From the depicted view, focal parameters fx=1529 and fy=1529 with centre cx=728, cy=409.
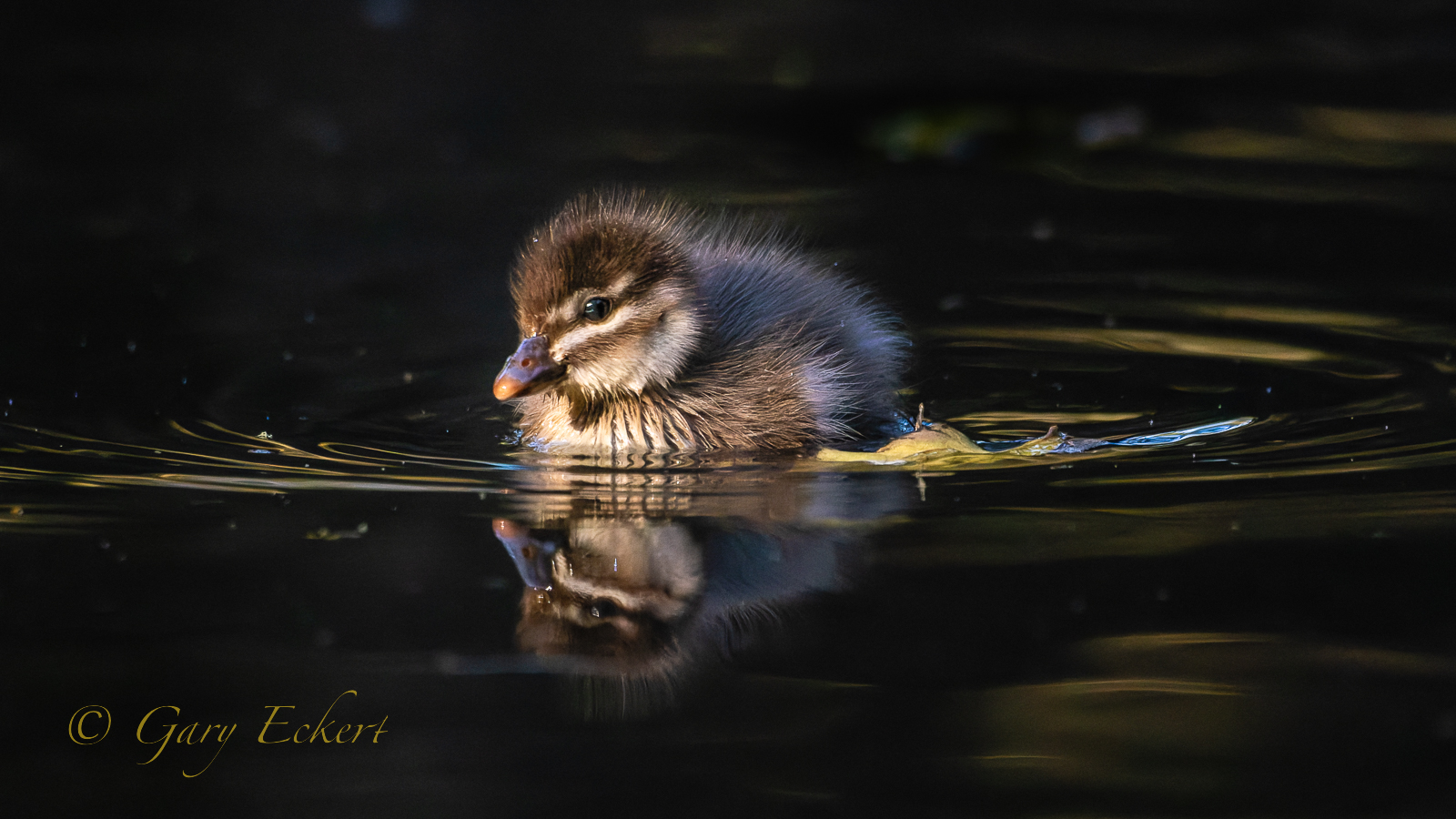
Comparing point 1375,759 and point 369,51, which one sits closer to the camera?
point 1375,759

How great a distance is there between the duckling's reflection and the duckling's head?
19.6 inches

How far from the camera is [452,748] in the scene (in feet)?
10.3

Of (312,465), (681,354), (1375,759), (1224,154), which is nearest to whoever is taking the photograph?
(1375,759)

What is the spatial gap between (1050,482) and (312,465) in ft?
7.90

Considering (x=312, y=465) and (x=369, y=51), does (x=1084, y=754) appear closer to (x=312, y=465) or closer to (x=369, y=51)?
(x=312, y=465)

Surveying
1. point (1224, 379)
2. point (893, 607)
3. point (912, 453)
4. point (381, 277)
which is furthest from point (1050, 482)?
point (381, 277)

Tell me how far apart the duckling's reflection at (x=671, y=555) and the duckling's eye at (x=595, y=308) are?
0.62m

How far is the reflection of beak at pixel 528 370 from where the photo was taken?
17.3 feet

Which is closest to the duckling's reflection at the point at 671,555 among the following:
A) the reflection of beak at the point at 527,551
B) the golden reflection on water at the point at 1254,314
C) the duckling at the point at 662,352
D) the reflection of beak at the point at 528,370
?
the reflection of beak at the point at 527,551

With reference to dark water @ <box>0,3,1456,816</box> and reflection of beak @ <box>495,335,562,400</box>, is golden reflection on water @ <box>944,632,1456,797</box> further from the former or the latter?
reflection of beak @ <box>495,335,562,400</box>

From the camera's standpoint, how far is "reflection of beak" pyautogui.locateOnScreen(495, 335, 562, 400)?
528 cm

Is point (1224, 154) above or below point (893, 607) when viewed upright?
above

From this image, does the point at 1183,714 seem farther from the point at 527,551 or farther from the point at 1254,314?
the point at 1254,314
